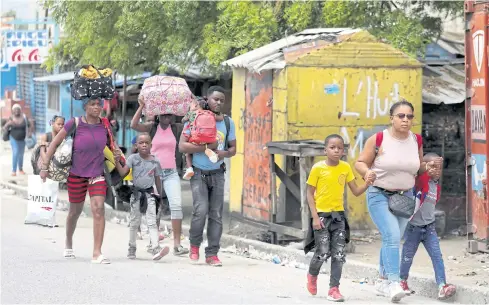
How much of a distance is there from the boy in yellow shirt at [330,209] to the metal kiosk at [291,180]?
2369mm

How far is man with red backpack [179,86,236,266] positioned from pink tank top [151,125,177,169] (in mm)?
783

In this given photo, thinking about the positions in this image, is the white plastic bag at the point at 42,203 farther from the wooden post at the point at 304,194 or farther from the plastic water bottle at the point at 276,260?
→ the wooden post at the point at 304,194

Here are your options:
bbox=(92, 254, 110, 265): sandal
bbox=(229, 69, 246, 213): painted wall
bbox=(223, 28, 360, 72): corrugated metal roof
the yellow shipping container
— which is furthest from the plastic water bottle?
bbox=(223, 28, 360, 72): corrugated metal roof

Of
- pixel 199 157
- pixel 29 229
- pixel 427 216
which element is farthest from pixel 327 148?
pixel 29 229

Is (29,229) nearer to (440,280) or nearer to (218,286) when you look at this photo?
(218,286)

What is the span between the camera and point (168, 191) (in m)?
11.5

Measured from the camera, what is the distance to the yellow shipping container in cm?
1280

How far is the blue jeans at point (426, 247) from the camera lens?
9.13 metres

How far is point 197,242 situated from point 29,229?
3.92 metres

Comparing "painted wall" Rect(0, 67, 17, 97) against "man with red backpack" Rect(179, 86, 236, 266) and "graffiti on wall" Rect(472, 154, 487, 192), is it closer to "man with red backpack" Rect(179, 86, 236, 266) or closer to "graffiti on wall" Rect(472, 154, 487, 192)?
"man with red backpack" Rect(179, 86, 236, 266)

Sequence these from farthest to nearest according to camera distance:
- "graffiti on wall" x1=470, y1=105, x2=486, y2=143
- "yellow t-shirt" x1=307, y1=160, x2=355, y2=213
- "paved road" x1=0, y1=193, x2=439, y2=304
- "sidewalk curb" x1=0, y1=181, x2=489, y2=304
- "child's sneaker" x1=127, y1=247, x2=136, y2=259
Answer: "graffiti on wall" x1=470, y1=105, x2=486, y2=143
"child's sneaker" x1=127, y1=247, x2=136, y2=259
"sidewalk curb" x1=0, y1=181, x2=489, y2=304
"yellow t-shirt" x1=307, y1=160, x2=355, y2=213
"paved road" x1=0, y1=193, x2=439, y2=304

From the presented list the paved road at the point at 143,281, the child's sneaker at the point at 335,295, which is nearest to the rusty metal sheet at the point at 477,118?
the paved road at the point at 143,281

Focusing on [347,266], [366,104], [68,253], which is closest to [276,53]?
[366,104]

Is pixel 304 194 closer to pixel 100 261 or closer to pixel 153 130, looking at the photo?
pixel 153 130
